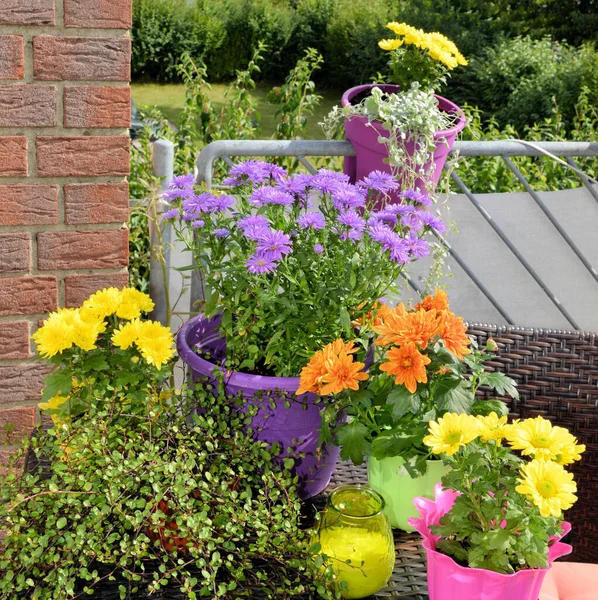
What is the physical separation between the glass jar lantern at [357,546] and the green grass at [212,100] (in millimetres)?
9632

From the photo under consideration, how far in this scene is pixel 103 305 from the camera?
1.42 meters

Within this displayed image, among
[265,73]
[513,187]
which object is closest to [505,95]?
[265,73]

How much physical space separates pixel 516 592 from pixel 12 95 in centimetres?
116

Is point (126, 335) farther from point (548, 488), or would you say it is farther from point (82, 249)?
point (548, 488)

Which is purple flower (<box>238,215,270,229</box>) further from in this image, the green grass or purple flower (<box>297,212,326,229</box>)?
the green grass

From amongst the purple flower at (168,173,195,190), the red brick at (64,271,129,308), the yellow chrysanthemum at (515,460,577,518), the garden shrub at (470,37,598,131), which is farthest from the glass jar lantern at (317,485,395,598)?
the garden shrub at (470,37,598,131)

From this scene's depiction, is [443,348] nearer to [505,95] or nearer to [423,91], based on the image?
[423,91]

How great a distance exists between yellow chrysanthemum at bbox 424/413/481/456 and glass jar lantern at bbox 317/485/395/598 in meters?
0.17

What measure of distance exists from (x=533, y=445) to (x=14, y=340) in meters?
1.05

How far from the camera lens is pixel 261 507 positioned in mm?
1183

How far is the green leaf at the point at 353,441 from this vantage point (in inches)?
51.5

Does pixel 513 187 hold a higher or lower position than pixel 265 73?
higher

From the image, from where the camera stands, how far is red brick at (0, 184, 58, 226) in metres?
1.63

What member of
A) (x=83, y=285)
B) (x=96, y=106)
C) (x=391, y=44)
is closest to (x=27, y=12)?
(x=96, y=106)
